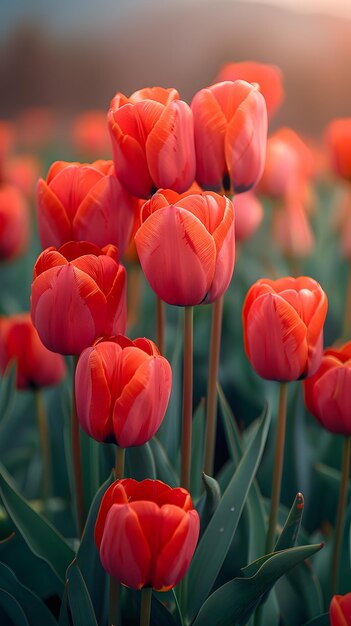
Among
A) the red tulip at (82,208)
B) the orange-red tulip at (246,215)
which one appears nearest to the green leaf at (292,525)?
the red tulip at (82,208)

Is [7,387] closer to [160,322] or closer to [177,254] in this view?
[160,322]

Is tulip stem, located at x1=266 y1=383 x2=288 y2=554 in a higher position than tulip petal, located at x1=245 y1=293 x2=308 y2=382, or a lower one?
lower

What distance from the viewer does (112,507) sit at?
43 cm

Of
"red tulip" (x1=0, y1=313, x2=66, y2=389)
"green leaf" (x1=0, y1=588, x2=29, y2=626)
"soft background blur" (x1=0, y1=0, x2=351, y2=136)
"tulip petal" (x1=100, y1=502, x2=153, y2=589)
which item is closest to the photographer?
"tulip petal" (x1=100, y1=502, x2=153, y2=589)

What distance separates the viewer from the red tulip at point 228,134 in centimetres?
53

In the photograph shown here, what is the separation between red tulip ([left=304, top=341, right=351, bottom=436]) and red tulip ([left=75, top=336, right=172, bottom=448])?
0.15 meters

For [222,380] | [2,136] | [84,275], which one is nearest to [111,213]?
[84,275]

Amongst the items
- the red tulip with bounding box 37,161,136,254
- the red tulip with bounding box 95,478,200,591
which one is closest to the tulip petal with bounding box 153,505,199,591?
the red tulip with bounding box 95,478,200,591

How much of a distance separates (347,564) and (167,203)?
39 cm

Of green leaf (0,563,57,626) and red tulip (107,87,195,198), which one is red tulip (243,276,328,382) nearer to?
red tulip (107,87,195,198)

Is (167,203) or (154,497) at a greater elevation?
(167,203)

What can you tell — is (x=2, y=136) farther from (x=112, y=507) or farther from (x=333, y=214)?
(x=112, y=507)

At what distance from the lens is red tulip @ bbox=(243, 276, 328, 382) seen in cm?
52

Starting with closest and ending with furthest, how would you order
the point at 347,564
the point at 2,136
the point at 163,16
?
1. the point at 347,564
2. the point at 2,136
3. the point at 163,16
